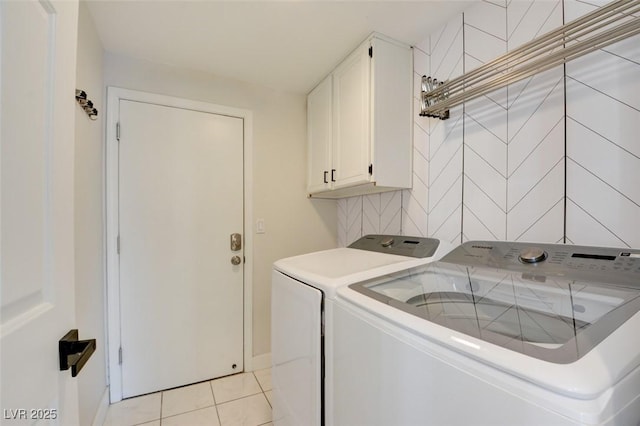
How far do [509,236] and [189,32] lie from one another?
80.1 inches

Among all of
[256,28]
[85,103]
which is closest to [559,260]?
[256,28]

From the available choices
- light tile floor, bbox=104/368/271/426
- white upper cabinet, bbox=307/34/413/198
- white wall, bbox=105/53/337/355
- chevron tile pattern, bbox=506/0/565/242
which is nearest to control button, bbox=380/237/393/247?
white upper cabinet, bbox=307/34/413/198

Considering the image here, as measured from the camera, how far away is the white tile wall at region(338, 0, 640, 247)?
3.20 ft

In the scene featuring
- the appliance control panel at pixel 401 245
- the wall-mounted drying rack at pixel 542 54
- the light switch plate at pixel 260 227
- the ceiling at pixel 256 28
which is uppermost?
the ceiling at pixel 256 28

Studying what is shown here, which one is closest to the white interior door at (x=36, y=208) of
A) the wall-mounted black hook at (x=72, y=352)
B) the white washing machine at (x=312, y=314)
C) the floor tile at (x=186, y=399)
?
the wall-mounted black hook at (x=72, y=352)

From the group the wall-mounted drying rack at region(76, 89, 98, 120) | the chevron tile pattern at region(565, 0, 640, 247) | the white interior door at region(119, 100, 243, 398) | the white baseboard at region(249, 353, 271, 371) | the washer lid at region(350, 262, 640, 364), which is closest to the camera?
the washer lid at region(350, 262, 640, 364)

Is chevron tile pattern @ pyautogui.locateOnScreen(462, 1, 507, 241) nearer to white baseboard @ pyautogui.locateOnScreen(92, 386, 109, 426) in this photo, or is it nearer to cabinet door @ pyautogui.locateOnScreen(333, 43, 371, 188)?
cabinet door @ pyautogui.locateOnScreen(333, 43, 371, 188)

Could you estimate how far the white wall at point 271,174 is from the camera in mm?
2113

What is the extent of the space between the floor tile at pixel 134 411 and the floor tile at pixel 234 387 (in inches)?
14.2

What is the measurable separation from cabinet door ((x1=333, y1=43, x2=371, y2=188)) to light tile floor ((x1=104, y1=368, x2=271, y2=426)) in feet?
5.08

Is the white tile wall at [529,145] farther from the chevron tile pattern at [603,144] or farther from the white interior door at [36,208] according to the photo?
the white interior door at [36,208]

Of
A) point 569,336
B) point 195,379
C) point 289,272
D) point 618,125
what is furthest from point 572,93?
point 195,379

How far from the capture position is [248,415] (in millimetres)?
1727

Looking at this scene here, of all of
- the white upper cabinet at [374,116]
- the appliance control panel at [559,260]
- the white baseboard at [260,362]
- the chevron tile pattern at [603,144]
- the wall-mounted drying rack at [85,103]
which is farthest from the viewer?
the white baseboard at [260,362]
